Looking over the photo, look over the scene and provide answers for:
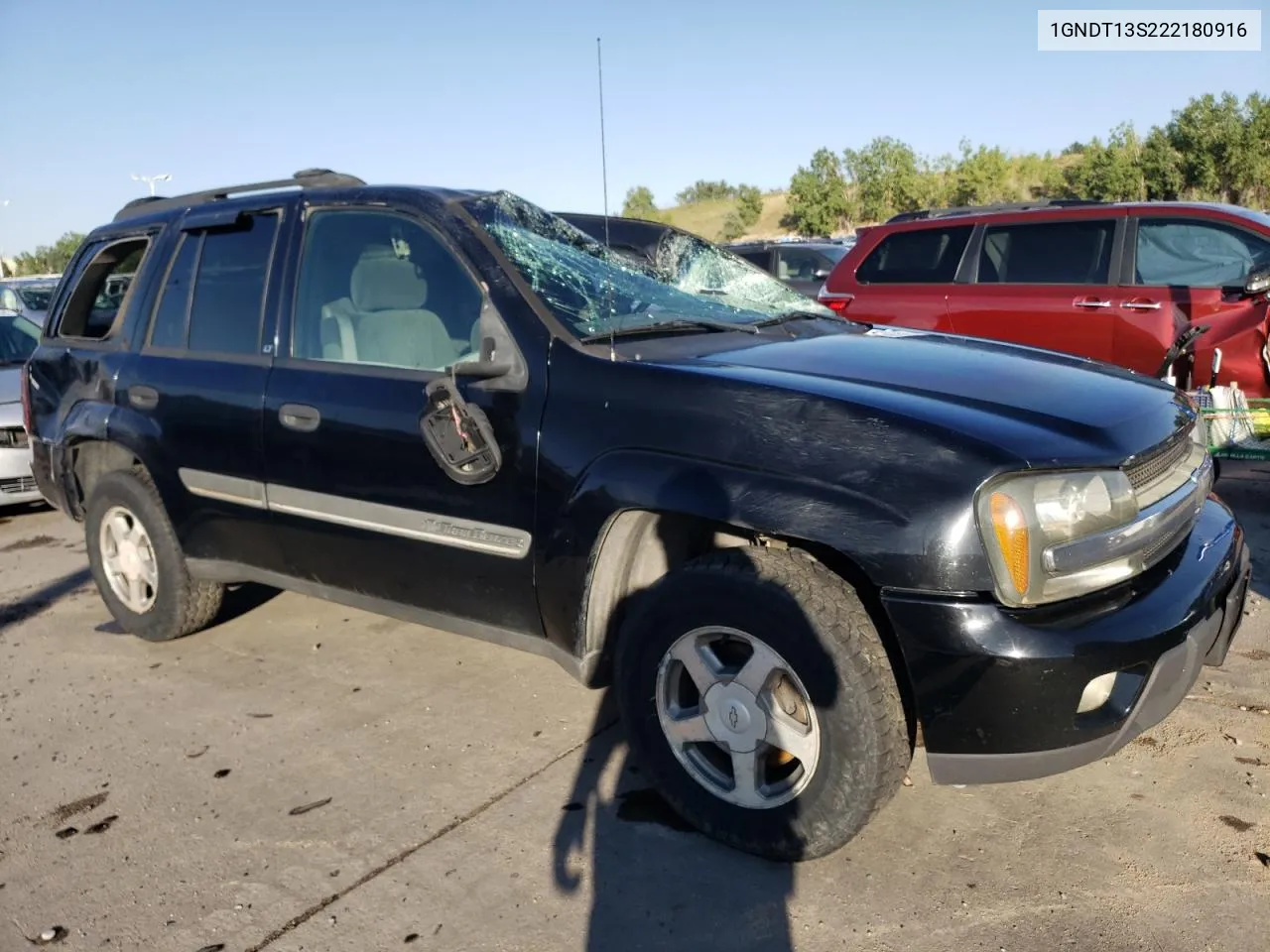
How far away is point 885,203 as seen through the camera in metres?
50.4

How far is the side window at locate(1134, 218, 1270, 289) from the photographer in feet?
20.3

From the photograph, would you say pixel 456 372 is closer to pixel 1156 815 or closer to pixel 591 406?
pixel 591 406

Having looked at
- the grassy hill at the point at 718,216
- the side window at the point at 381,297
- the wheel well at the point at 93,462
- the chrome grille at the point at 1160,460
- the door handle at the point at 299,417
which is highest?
the grassy hill at the point at 718,216

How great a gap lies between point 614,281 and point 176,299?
196 cm

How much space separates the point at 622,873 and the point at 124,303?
3.30 meters

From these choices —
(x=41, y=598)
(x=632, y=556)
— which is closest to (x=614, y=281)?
(x=632, y=556)

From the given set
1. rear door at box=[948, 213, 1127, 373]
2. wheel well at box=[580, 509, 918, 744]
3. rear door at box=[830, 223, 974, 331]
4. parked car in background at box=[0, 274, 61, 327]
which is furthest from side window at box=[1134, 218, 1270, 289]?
parked car in background at box=[0, 274, 61, 327]

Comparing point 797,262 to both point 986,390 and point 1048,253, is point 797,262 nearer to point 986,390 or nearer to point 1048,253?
point 1048,253

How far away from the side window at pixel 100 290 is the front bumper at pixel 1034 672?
12.6 ft

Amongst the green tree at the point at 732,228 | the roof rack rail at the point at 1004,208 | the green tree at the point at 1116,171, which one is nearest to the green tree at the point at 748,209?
the green tree at the point at 732,228

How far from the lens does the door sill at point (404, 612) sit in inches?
119

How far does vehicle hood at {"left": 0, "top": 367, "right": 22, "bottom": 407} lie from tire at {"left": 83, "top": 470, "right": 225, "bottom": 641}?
3135 millimetres

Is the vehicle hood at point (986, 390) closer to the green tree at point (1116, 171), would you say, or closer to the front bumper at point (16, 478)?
the front bumper at point (16, 478)

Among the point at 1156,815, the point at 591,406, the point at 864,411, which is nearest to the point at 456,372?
the point at 591,406
